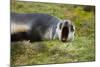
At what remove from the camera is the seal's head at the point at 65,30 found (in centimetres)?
244

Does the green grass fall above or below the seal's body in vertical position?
below

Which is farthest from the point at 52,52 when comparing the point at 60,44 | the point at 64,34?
the point at 64,34

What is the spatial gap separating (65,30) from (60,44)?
0.62 ft

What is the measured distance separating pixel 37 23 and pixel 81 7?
0.64 m

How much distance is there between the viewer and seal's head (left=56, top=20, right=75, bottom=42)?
8.01 ft

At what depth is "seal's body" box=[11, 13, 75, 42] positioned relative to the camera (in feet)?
7.39

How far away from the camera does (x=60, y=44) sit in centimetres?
244

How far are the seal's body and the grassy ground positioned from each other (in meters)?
0.06

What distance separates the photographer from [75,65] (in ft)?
8.26

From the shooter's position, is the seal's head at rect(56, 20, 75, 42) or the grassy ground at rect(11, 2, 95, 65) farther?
the seal's head at rect(56, 20, 75, 42)

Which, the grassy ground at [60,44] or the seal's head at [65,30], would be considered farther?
the seal's head at [65,30]
